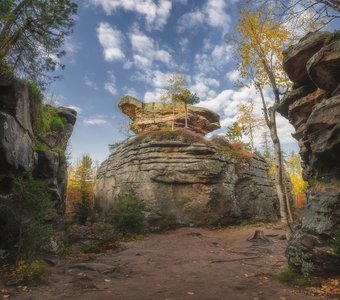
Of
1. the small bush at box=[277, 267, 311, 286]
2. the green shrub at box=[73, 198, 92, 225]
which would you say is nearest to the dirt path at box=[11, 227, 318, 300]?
the small bush at box=[277, 267, 311, 286]

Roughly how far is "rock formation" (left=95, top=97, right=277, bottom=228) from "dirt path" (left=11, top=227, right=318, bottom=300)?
6488 mm

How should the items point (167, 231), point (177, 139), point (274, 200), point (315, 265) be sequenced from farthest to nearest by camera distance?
1. point (274, 200)
2. point (177, 139)
3. point (167, 231)
4. point (315, 265)

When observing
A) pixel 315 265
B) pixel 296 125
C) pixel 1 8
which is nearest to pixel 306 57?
pixel 296 125

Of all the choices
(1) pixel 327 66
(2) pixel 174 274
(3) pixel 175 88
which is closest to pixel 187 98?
(3) pixel 175 88

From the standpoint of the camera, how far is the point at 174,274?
995 cm

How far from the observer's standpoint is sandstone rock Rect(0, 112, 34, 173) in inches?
404

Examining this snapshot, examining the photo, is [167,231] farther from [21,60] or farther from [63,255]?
[21,60]

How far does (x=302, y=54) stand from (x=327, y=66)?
2006mm

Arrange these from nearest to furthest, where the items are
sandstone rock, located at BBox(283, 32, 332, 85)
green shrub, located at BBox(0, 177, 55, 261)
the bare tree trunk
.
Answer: green shrub, located at BBox(0, 177, 55, 261), sandstone rock, located at BBox(283, 32, 332, 85), the bare tree trunk

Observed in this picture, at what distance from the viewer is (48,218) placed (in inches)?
523

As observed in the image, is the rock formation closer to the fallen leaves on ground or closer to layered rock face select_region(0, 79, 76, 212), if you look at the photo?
layered rock face select_region(0, 79, 76, 212)

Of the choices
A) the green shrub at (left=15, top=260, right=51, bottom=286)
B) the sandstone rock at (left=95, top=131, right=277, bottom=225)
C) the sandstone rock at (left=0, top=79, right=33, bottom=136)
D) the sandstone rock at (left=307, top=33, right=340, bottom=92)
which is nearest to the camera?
the green shrub at (left=15, top=260, right=51, bottom=286)

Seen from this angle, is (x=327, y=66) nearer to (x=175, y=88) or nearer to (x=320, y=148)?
(x=320, y=148)

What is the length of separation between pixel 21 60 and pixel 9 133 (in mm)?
4912
